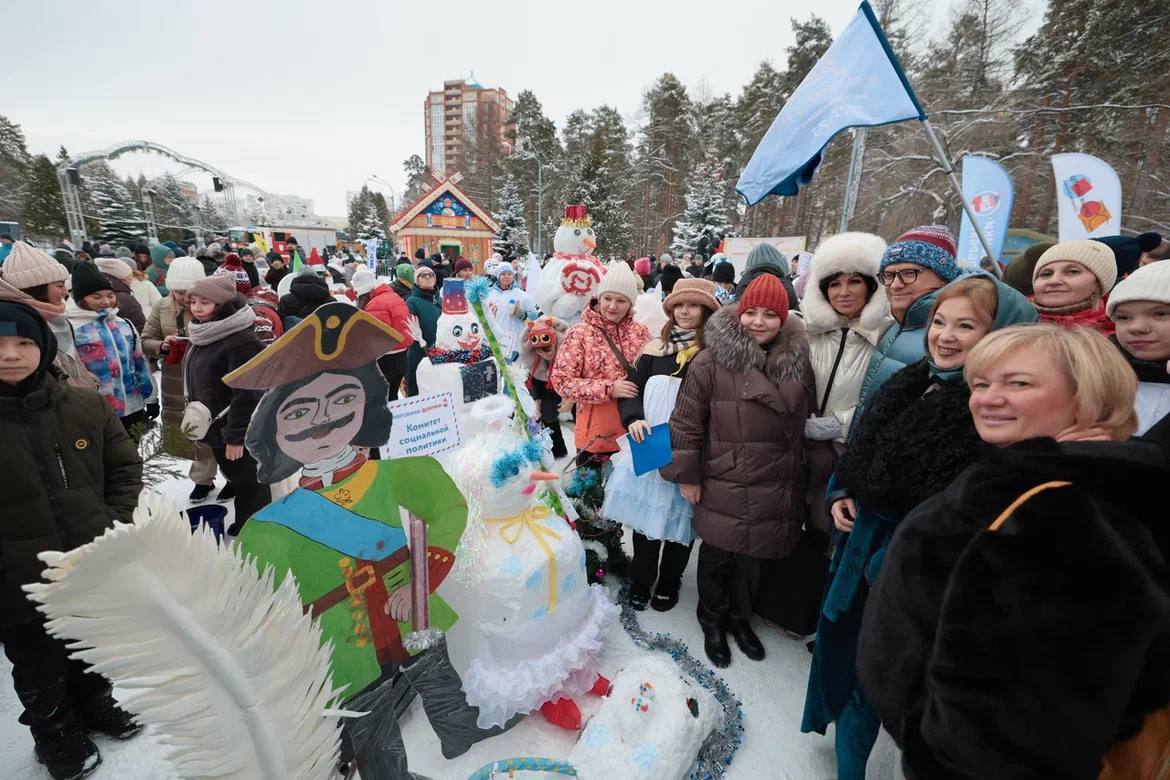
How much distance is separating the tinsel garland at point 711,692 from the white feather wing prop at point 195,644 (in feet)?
4.88

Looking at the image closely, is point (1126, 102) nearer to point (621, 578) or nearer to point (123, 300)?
point (621, 578)

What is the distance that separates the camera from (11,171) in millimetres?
24969

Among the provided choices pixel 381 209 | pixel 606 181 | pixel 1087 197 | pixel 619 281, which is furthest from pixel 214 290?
pixel 381 209

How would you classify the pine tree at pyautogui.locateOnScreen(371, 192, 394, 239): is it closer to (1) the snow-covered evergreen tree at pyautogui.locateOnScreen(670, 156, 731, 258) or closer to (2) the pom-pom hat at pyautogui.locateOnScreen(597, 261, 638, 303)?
(1) the snow-covered evergreen tree at pyautogui.locateOnScreen(670, 156, 731, 258)

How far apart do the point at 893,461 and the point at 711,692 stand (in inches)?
55.6

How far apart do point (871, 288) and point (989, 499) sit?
1.58 meters

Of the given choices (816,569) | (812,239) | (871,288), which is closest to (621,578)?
(816,569)

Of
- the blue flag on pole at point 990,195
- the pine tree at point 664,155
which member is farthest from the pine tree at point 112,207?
the blue flag on pole at point 990,195

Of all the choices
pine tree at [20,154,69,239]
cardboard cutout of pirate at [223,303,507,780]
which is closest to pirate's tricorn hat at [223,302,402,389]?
cardboard cutout of pirate at [223,303,507,780]

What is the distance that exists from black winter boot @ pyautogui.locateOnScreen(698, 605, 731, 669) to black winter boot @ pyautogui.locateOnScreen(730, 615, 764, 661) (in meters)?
0.07

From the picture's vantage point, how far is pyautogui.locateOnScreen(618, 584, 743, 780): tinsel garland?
1.90 m

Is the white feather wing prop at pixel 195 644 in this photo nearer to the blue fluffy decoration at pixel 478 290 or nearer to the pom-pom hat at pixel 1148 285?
the blue fluffy decoration at pixel 478 290

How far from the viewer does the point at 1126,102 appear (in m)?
10.8

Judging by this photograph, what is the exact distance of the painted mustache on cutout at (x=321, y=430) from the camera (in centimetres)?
138
